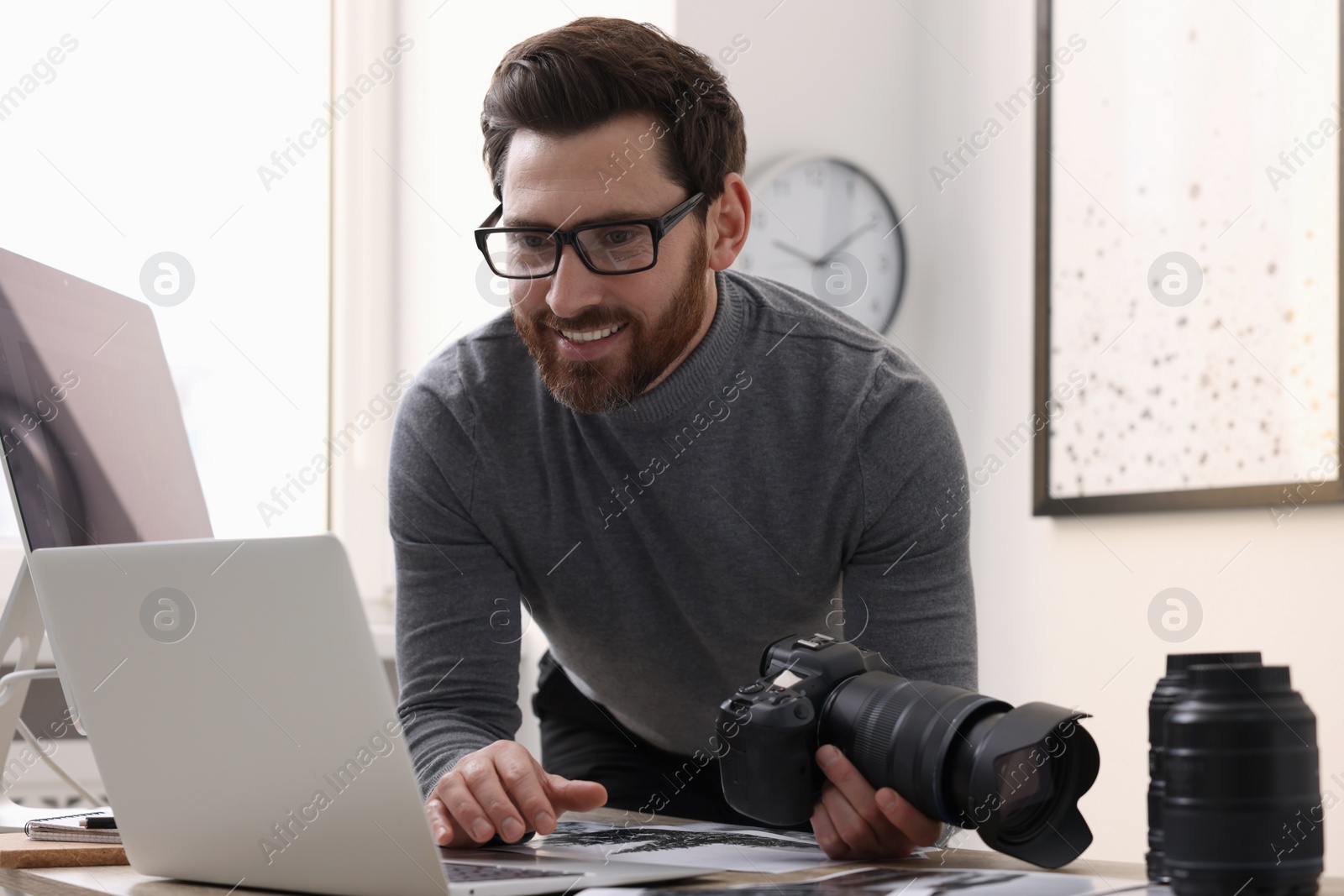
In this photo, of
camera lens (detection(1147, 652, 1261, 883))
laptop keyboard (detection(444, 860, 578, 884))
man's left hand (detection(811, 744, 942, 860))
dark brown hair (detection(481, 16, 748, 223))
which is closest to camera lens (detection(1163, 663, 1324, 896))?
camera lens (detection(1147, 652, 1261, 883))

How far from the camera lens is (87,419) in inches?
32.6

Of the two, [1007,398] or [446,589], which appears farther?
[1007,398]

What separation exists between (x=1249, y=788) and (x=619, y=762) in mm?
899

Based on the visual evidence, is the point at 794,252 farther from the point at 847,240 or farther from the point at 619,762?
the point at 619,762

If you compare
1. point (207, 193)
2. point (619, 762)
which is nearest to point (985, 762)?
point (619, 762)

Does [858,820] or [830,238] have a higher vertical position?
[830,238]

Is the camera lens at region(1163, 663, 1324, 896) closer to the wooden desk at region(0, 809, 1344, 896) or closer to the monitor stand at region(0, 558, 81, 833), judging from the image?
the wooden desk at region(0, 809, 1344, 896)

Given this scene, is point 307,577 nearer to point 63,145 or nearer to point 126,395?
point 126,395

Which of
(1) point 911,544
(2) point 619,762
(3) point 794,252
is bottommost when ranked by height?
(2) point 619,762

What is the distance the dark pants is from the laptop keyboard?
61cm

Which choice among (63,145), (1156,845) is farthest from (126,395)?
(63,145)

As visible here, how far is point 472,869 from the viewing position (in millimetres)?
638

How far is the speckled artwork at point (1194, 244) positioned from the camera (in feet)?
5.74

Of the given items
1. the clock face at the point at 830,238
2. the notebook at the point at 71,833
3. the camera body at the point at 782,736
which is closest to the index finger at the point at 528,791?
the camera body at the point at 782,736
